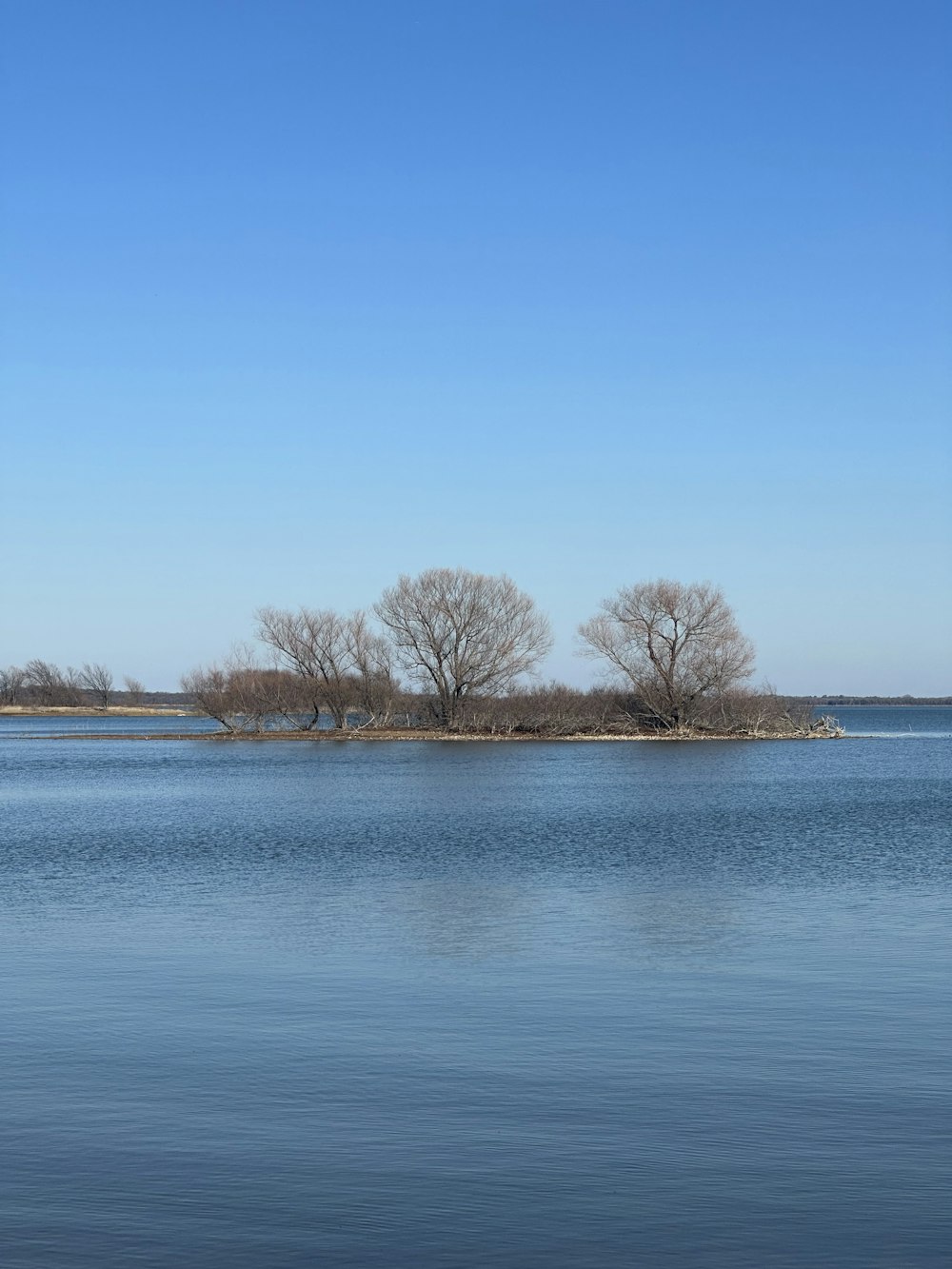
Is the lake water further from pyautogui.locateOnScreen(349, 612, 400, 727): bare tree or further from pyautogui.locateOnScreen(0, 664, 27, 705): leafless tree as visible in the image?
pyautogui.locateOnScreen(0, 664, 27, 705): leafless tree

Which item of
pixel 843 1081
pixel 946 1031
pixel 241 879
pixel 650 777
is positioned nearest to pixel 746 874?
pixel 241 879

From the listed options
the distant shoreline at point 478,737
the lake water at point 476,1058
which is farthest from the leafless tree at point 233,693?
the lake water at point 476,1058

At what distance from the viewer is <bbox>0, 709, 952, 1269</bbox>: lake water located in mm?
6762

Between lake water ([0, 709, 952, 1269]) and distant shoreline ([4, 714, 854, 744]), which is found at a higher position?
distant shoreline ([4, 714, 854, 744])

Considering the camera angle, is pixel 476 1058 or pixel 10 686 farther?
pixel 10 686

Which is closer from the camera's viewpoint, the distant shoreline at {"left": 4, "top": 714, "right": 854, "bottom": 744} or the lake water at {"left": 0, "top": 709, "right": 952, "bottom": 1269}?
the lake water at {"left": 0, "top": 709, "right": 952, "bottom": 1269}

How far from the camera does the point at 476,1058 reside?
32.3 feet

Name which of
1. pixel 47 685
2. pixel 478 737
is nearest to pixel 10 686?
pixel 47 685

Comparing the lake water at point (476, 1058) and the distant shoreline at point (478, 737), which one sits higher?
the distant shoreline at point (478, 737)

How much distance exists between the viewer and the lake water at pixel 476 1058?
6762 millimetres

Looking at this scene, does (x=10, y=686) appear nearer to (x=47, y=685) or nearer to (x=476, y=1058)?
(x=47, y=685)

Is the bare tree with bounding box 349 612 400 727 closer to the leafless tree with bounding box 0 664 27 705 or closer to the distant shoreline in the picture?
the distant shoreline

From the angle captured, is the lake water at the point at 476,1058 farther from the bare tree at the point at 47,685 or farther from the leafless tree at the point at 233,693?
the bare tree at the point at 47,685

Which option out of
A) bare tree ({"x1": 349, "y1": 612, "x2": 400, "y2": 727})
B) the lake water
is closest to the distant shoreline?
bare tree ({"x1": 349, "y1": 612, "x2": 400, "y2": 727})
